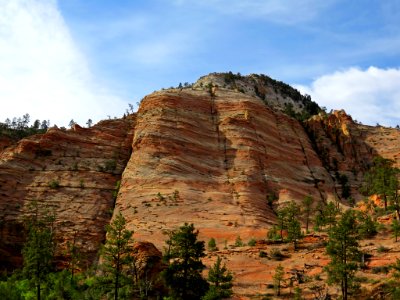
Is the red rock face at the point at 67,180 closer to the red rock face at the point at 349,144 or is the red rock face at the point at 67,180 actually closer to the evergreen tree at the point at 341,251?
the evergreen tree at the point at 341,251

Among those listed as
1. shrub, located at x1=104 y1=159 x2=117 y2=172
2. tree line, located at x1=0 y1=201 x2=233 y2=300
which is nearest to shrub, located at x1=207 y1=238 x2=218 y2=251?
tree line, located at x1=0 y1=201 x2=233 y2=300

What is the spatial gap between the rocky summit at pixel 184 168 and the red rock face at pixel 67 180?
165 millimetres

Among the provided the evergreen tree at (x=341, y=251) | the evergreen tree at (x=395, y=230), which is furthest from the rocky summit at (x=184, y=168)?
the evergreen tree at (x=395, y=230)

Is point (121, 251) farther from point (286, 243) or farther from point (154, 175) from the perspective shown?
point (154, 175)

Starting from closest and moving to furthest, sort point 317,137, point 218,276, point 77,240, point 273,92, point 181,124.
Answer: point 218,276
point 77,240
point 181,124
point 317,137
point 273,92

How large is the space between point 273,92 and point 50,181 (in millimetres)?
79738

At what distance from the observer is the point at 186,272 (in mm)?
45281

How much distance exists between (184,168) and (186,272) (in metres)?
41.6

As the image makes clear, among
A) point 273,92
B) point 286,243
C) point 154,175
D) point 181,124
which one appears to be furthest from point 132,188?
point 273,92

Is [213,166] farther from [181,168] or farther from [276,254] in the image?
[276,254]

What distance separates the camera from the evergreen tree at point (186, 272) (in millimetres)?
44750

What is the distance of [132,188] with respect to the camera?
80.9m

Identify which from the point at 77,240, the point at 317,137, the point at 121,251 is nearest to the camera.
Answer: the point at 121,251

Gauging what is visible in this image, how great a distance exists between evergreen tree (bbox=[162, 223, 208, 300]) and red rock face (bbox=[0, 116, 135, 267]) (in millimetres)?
24877
